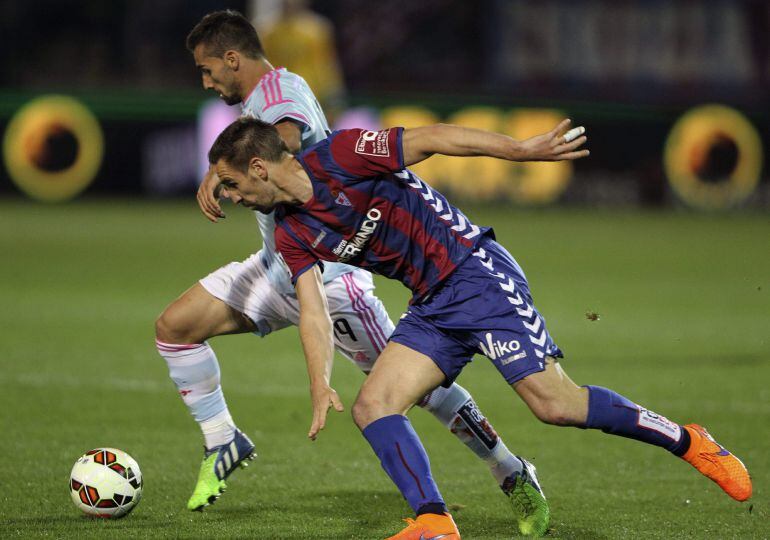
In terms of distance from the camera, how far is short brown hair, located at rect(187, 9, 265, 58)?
5.64 metres

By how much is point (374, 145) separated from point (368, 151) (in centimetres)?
3

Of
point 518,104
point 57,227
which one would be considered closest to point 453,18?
point 518,104

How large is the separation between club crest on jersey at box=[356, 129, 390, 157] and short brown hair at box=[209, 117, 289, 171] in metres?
0.28

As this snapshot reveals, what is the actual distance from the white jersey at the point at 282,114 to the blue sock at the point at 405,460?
1.17 metres

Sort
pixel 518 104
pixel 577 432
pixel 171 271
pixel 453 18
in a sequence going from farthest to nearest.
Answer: pixel 453 18 < pixel 518 104 < pixel 171 271 < pixel 577 432

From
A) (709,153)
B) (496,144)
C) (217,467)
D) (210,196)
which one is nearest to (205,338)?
(217,467)

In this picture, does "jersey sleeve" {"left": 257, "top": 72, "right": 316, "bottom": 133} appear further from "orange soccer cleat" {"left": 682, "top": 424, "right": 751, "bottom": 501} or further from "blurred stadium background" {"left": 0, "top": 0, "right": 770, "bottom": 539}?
"orange soccer cleat" {"left": 682, "top": 424, "right": 751, "bottom": 501}

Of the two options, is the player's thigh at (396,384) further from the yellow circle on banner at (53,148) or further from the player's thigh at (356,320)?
the yellow circle on banner at (53,148)

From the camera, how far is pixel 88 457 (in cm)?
520

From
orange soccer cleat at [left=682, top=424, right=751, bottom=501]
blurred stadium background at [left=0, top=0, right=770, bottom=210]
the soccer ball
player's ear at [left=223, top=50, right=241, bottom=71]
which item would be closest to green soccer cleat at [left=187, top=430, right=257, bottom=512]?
the soccer ball

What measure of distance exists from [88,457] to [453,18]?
19.4m

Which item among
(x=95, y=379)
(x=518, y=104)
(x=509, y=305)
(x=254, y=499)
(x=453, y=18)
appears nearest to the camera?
(x=509, y=305)

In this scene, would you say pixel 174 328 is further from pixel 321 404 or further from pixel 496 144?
pixel 496 144

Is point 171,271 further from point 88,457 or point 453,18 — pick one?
point 453,18
